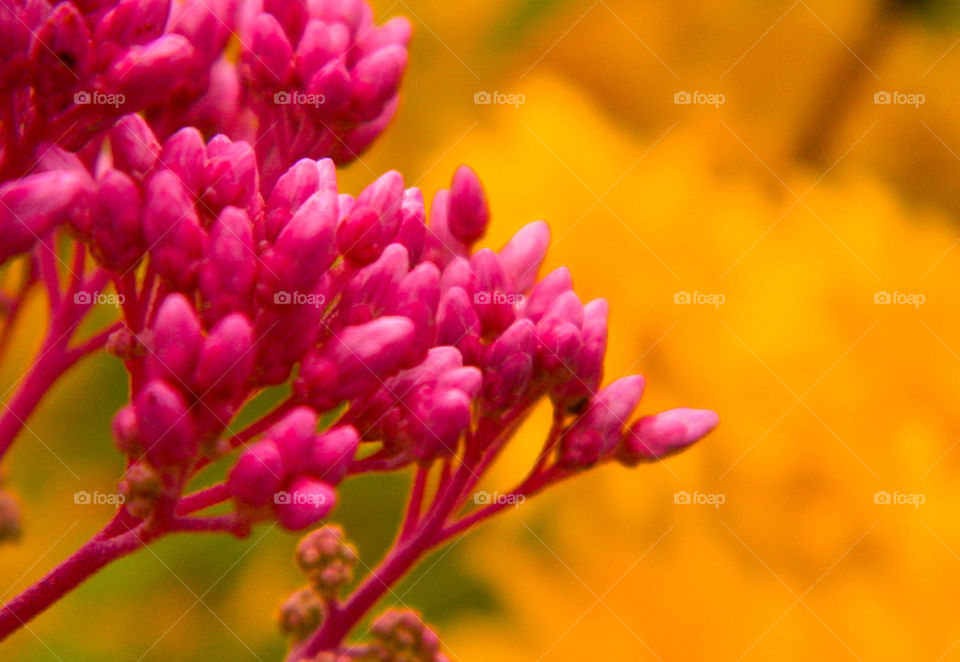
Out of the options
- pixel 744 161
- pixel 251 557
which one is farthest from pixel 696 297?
pixel 251 557

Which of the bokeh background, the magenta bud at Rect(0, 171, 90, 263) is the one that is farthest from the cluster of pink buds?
the bokeh background

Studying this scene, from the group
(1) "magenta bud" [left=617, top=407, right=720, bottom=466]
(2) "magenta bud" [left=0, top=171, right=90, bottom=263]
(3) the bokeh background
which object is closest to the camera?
(2) "magenta bud" [left=0, top=171, right=90, bottom=263]

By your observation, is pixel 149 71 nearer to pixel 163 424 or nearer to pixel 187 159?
pixel 187 159

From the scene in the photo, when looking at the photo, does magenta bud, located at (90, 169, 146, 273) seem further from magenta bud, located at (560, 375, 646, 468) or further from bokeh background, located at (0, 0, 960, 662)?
bokeh background, located at (0, 0, 960, 662)

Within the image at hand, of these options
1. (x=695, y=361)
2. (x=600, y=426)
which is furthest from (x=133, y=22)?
(x=695, y=361)

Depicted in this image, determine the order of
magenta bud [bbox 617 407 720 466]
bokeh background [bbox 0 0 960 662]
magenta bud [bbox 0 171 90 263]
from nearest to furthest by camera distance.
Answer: magenta bud [bbox 0 171 90 263] → magenta bud [bbox 617 407 720 466] → bokeh background [bbox 0 0 960 662]

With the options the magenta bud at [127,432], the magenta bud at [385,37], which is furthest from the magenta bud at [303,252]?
the magenta bud at [385,37]

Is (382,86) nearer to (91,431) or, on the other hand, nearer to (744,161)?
(91,431)
